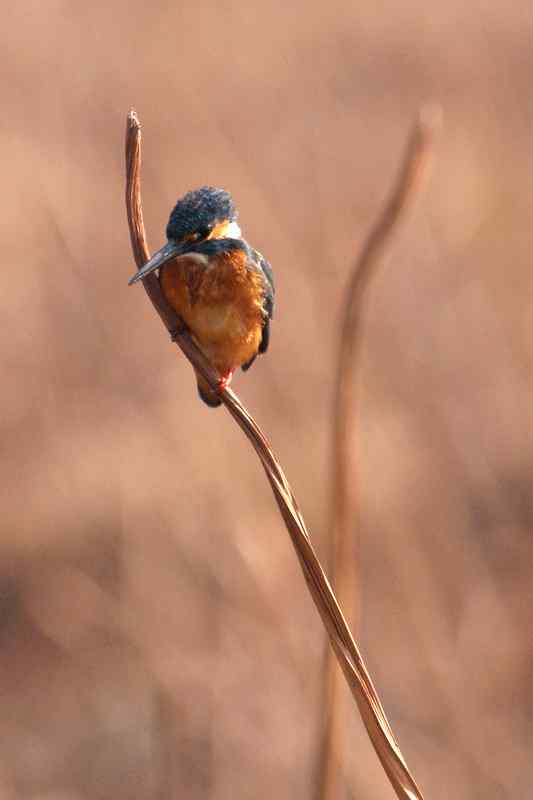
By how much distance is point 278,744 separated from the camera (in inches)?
178

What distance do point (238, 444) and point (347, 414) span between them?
3943mm

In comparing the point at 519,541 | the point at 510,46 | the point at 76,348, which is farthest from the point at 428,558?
the point at 510,46

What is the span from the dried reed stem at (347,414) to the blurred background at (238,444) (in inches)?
27.7

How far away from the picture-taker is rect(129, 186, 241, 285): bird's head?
2.67 meters

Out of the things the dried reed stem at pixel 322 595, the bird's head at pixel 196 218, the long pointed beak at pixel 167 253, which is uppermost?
the bird's head at pixel 196 218

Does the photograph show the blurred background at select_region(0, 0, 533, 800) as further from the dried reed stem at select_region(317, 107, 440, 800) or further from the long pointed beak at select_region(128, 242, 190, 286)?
the dried reed stem at select_region(317, 107, 440, 800)

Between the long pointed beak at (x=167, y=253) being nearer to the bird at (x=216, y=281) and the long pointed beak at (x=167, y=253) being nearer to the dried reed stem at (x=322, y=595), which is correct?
the bird at (x=216, y=281)

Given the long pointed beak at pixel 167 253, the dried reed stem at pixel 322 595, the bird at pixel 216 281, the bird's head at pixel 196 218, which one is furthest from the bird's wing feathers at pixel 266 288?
the dried reed stem at pixel 322 595

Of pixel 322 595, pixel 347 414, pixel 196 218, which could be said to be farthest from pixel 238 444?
pixel 322 595

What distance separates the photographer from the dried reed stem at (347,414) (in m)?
1.96

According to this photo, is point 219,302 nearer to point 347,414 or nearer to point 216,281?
point 216,281

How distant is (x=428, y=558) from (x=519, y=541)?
609mm

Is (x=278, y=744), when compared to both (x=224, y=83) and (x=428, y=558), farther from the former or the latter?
(x=224, y=83)

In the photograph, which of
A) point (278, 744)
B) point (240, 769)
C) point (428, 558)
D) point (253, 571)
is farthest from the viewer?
point (428, 558)
